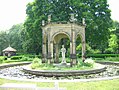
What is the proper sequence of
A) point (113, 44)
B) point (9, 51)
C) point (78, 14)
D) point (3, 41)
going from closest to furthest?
1. point (78, 14)
2. point (113, 44)
3. point (9, 51)
4. point (3, 41)

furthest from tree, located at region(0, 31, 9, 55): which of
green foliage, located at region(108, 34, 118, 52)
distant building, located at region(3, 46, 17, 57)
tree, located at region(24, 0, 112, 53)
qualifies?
green foliage, located at region(108, 34, 118, 52)

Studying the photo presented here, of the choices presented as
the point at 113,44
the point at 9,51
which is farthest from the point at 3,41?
the point at 113,44

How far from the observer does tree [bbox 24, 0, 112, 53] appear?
3278cm

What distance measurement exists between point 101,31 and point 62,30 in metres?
13.2

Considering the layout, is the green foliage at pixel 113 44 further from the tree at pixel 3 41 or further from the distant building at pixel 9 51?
the tree at pixel 3 41

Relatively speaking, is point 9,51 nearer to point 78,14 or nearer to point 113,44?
point 113,44

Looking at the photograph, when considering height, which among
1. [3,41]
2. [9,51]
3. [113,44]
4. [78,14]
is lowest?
[9,51]

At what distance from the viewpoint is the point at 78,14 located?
33719mm

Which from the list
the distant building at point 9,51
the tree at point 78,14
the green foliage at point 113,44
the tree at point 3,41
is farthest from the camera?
the tree at point 3,41

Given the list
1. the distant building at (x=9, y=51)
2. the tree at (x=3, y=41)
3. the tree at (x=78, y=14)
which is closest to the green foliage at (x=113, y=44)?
the tree at (x=78, y=14)

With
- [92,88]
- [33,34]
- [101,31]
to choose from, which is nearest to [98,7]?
[101,31]

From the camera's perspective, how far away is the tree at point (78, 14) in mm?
32781

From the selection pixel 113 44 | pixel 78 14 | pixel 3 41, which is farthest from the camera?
pixel 3 41

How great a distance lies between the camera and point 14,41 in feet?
212
